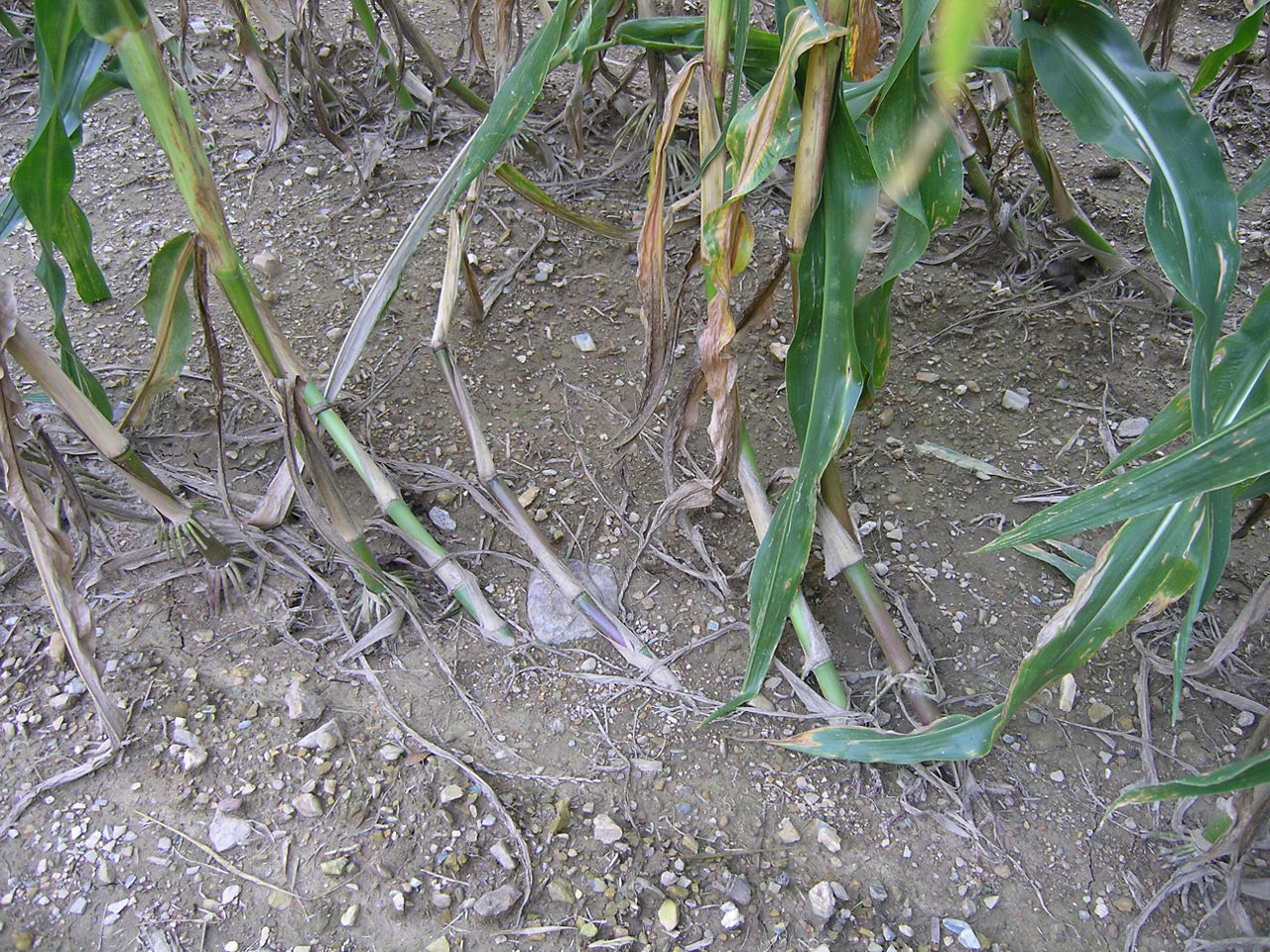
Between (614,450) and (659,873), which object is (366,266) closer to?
(614,450)

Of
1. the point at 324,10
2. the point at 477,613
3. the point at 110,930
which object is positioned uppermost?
the point at 324,10

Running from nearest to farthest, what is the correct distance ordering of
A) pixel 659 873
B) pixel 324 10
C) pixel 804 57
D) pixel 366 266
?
1. pixel 804 57
2. pixel 659 873
3. pixel 366 266
4. pixel 324 10

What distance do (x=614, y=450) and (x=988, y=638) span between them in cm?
50

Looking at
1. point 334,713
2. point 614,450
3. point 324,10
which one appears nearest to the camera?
point 334,713

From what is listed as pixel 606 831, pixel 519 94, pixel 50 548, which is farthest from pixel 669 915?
pixel 519 94

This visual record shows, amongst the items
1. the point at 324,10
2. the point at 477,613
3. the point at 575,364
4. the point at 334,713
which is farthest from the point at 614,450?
the point at 324,10

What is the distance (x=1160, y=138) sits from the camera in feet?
2.56

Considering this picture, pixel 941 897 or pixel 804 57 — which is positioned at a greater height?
pixel 804 57

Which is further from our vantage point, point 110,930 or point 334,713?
point 334,713

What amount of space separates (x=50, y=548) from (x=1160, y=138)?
3.58 feet

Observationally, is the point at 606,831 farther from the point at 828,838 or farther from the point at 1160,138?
the point at 1160,138

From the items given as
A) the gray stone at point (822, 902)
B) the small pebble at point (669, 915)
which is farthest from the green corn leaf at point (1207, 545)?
the small pebble at point (669, 915)

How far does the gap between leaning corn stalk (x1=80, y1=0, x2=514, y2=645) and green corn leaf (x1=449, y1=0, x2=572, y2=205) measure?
0.75ft

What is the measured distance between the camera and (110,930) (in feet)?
2.65
